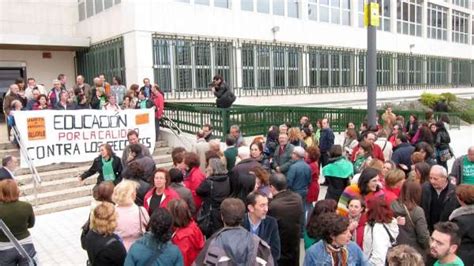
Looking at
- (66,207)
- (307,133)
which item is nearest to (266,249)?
(307,133)

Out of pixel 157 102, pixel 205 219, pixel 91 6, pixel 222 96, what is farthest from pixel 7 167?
pixel 91 6

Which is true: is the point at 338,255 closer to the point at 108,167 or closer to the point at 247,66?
the point at 108,167

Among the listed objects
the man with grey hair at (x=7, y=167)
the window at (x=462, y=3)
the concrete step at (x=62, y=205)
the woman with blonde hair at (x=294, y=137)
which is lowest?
the concrete step at (x=62, y=205)

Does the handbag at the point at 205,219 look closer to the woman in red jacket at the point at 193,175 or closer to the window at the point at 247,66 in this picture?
the woman in red jacket at the point at 193,175

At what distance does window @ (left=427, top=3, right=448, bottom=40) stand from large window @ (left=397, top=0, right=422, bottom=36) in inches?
69.8

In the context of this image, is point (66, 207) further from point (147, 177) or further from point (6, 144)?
point (147, 177)

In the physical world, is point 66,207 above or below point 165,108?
below

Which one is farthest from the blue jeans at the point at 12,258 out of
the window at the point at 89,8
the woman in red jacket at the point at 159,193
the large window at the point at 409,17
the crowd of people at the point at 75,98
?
the large window at the point at 409,17

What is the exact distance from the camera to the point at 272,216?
15.2ft

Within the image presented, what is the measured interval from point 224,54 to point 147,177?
12.4 metres

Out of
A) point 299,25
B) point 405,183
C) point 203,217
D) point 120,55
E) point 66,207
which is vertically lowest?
point 66,207

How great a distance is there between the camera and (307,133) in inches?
379

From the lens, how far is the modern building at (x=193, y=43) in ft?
51.6

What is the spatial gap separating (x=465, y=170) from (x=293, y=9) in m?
15.8
